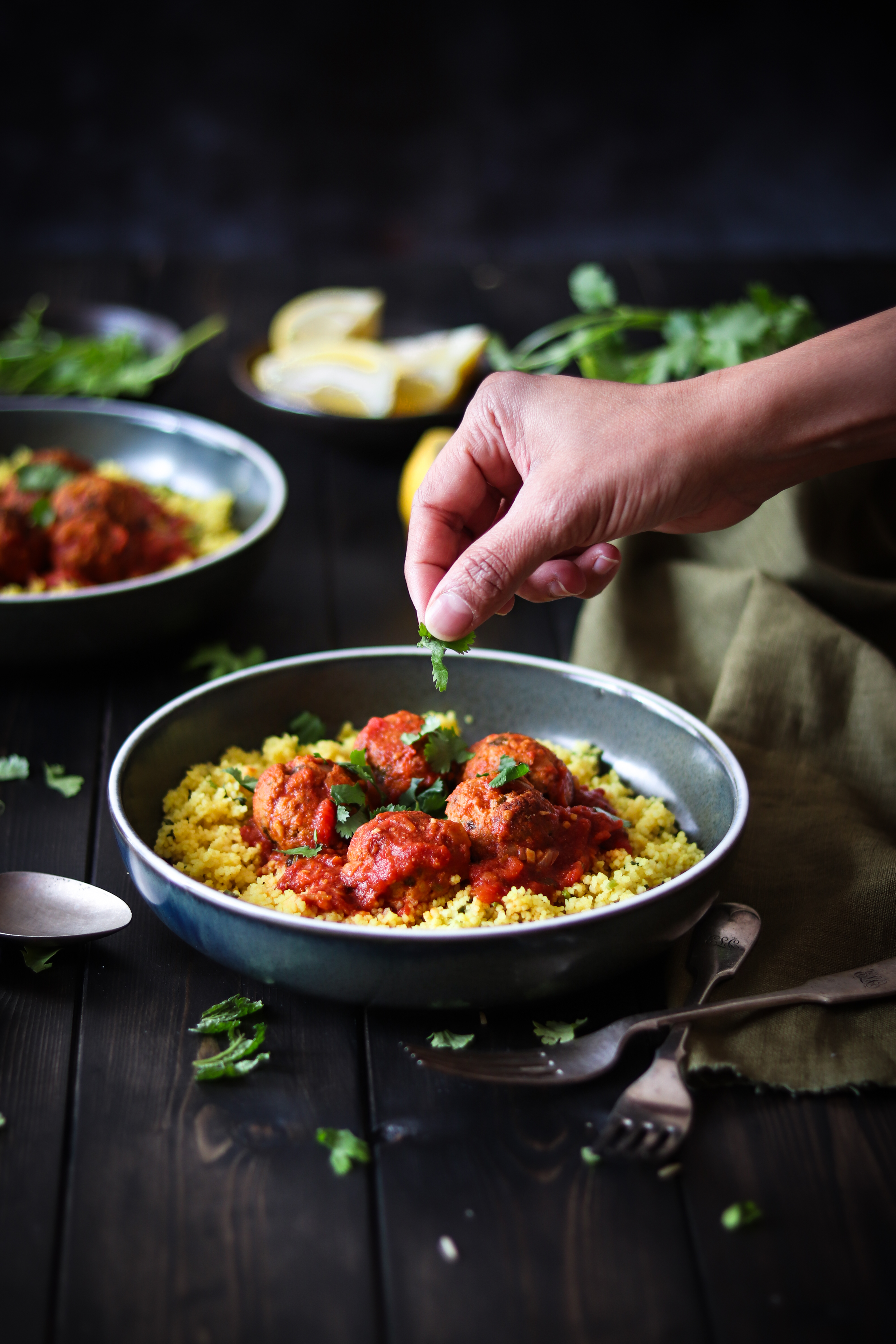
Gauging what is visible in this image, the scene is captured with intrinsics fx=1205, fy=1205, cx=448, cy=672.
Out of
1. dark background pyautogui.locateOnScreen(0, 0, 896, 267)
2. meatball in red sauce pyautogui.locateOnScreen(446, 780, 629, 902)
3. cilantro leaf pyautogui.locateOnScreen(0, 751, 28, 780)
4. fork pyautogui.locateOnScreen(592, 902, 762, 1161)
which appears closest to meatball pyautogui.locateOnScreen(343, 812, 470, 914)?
meatball in red sauce pyautogui.locateOnScreen(446, 780, 629, 902)

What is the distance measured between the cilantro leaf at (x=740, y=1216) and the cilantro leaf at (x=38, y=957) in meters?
1.01

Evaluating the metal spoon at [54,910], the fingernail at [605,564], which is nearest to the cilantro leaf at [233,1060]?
the metal spoon at [54,910]

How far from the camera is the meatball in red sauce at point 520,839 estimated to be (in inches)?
68.2

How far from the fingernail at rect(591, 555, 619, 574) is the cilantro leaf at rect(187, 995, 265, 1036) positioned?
96 centimetres

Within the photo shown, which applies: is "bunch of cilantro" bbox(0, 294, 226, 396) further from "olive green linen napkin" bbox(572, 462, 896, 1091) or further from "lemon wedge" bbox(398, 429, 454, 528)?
"olive green linen napkin" bbox(572, 462, 896, 1091)

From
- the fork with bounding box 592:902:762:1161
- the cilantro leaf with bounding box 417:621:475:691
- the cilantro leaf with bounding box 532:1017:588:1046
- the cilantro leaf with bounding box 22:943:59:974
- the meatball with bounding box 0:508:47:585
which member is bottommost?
the cilantro leaf with bounding box 22:943:59:974

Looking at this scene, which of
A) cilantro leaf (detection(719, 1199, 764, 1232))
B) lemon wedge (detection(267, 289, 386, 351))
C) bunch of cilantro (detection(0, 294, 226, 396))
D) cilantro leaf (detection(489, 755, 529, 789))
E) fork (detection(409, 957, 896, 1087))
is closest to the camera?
cilantro leaf (detection(719, 1199, 764, 1232))

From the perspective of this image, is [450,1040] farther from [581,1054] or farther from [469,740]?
[469,740]

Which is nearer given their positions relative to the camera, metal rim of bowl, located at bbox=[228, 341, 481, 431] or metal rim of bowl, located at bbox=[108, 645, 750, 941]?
metal rim of bowl, located at bbox=[108, 645, 750, 941]

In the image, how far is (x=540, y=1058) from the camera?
5.24 feet

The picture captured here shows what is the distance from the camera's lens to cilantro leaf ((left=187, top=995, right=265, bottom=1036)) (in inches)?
65.8

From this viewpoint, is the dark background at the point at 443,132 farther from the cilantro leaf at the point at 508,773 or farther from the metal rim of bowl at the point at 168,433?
the cilantro leaf at the point at 508,773

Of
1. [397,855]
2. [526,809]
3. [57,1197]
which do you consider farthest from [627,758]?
[57,1197]

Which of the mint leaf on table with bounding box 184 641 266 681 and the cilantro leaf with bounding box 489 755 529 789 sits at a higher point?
the cilantro leaf with bounding box 489 755 529 789
